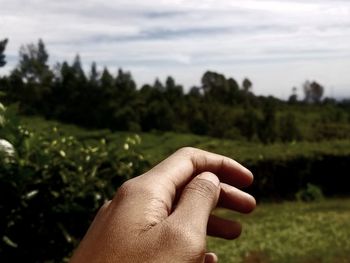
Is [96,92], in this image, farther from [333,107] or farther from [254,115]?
[333,107]

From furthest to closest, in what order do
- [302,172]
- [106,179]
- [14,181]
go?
[302,172], [106,179], [14,181]

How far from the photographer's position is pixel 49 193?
4562mm

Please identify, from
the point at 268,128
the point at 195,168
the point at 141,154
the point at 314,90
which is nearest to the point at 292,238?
the point at 141,154

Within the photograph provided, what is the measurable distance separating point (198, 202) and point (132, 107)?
2965cm

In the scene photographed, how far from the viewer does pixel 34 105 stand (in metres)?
30.6

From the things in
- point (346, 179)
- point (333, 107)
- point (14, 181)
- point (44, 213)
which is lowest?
point (333, 107)

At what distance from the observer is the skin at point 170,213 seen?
100cm

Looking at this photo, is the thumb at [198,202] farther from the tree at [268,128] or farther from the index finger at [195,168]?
the tree at [268,128]

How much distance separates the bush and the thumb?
2990mm

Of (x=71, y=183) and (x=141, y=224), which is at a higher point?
(x=141, y=224)

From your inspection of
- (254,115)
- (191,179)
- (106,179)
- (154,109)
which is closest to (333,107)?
(254,115)

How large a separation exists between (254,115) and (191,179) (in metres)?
30.2

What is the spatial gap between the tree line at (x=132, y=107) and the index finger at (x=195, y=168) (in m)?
27.3

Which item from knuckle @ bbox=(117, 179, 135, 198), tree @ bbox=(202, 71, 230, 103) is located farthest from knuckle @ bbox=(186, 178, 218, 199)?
tree @ bbox=(202, 71, 230, 103)
